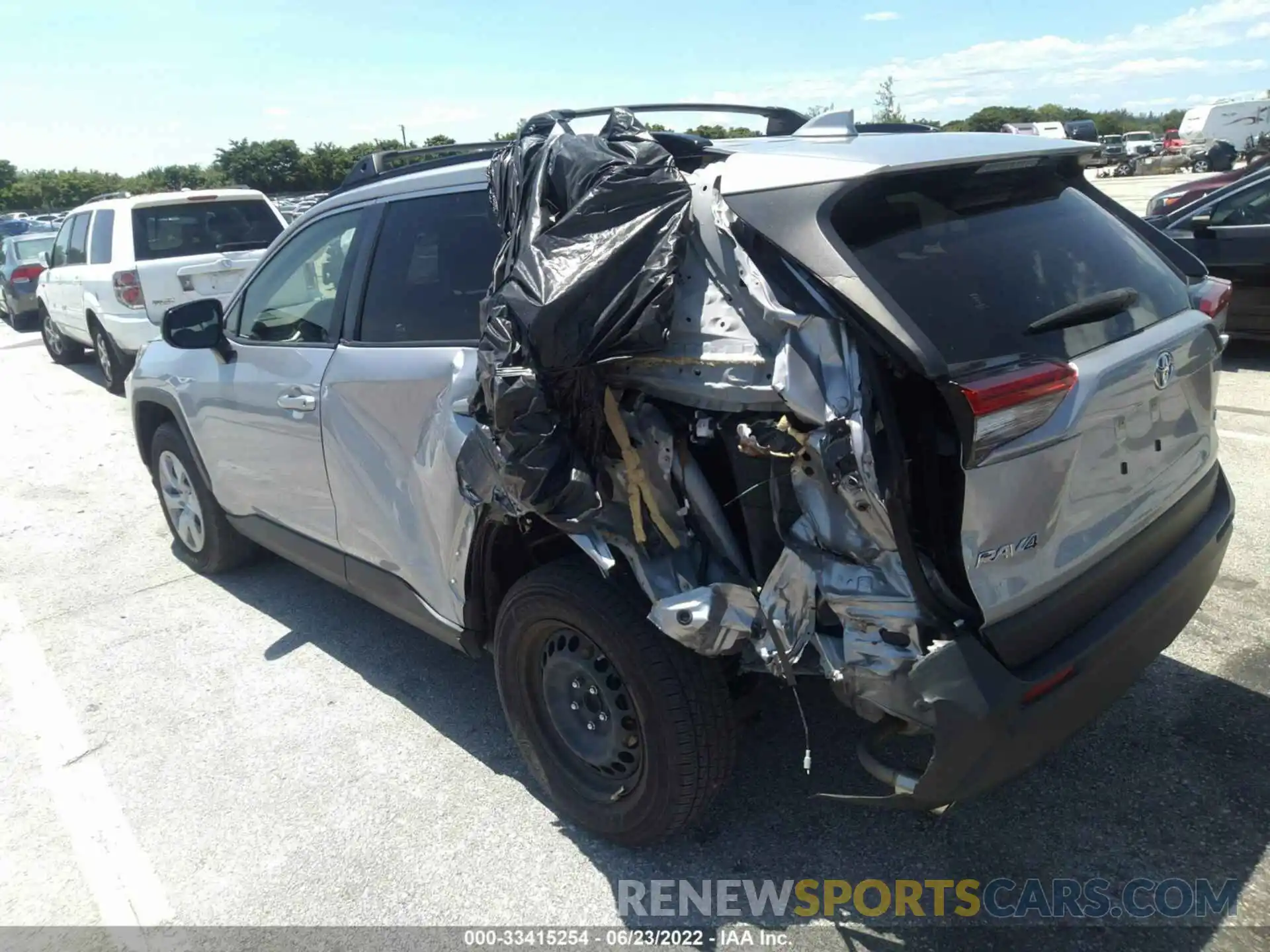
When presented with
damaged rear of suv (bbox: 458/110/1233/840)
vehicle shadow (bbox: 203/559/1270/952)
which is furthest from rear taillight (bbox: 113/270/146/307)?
damaged rear of suv (bbox: 458/110/1233/840)

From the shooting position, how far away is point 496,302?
8.45 ft

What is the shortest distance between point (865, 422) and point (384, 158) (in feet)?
9.06

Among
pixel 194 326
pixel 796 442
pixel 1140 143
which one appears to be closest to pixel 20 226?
pixel 194 326

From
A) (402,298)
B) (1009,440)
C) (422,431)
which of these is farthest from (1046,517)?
(402,298)

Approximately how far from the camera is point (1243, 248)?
7.56 m

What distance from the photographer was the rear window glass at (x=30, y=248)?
53.5 ft

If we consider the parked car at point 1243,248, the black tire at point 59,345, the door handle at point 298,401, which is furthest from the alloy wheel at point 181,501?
the black tire at point 59,345

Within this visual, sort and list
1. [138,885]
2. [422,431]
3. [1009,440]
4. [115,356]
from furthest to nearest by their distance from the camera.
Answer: [115,356]
[422,431]
[138,885]
[1009,440]

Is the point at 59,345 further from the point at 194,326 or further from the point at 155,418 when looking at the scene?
the point at 194,326

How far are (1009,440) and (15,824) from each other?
3.41 meters

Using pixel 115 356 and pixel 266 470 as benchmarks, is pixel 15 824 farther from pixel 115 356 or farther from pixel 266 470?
pixel 115 356

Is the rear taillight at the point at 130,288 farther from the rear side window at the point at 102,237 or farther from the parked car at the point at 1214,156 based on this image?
the parked car at the point at 1214,156

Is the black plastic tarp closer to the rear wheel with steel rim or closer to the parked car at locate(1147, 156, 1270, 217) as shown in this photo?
the rear wheel with steel rim
